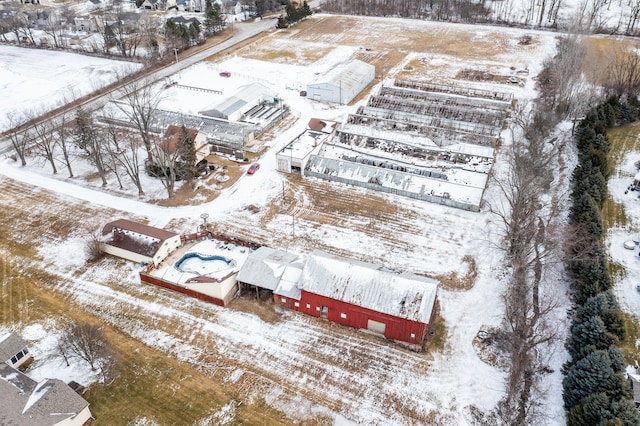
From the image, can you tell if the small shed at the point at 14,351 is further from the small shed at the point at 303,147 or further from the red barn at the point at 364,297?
the small shed at the point at 303,147

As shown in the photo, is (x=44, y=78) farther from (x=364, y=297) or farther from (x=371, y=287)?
(x=364, y=297)

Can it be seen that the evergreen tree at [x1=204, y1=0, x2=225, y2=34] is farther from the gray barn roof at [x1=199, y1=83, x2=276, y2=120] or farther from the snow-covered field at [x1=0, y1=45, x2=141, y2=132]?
the gray barn roof at [x1=199, y1=83, x2=276, y2=120]

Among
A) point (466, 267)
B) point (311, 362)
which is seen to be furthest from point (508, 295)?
point (311, 362)

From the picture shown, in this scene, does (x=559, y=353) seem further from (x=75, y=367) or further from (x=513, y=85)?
(x=513, y=85)

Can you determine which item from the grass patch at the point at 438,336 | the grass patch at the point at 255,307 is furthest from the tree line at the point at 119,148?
the grass patch at the point at 438,336

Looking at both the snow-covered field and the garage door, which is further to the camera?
the snow-covered field

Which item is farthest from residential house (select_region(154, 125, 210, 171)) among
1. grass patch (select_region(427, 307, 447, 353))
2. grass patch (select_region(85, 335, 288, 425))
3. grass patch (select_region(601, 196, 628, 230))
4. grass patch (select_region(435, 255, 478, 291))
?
grass patch (select_region(601, 196, 628, 230))

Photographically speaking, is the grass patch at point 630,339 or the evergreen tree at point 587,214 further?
the evergreen tree at point 587,214
